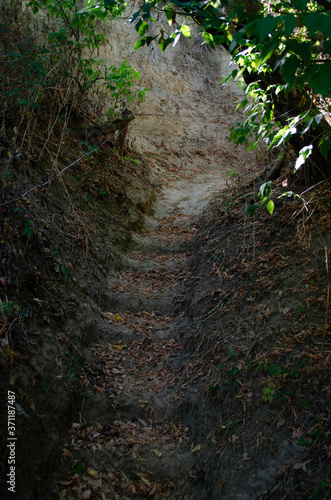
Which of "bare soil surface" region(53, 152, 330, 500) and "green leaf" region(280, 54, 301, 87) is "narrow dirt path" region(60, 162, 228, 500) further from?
"green leaf" region(280, 54, 301, 87)

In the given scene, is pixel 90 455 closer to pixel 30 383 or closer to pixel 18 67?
pixel 30 383

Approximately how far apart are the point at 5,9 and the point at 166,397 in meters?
7.45

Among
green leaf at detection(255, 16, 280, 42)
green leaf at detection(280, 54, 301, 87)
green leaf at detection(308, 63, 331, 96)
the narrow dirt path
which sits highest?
green leaf at detection(255, 16, 280, 42)

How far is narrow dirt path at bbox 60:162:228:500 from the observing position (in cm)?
254

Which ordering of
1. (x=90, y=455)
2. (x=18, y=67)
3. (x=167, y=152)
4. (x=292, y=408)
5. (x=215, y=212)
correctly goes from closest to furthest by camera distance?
(x=292, y=408) < (x=90, y=455) < (x=18, y=67) < (x=215, y=212) < (x=167, y=152)

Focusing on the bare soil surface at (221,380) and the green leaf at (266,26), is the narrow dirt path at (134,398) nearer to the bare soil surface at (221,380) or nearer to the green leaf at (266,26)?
the bare soil surface at (221,380)

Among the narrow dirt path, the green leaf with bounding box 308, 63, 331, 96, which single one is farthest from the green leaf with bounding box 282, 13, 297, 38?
the narrow dirt path

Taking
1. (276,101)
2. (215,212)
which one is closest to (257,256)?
(276,101)

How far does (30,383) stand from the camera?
2500 mm

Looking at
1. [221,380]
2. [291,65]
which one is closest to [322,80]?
[291,65]

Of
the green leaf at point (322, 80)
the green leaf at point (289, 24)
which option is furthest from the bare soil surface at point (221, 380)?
the green leaf at point (289, 24)

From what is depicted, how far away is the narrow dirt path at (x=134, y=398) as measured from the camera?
99.8 inches

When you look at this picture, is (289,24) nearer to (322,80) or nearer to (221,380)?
(322,80)

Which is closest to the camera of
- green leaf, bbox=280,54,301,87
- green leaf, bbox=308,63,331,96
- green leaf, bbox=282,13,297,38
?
green leaf, bbox=282,13,297,38
